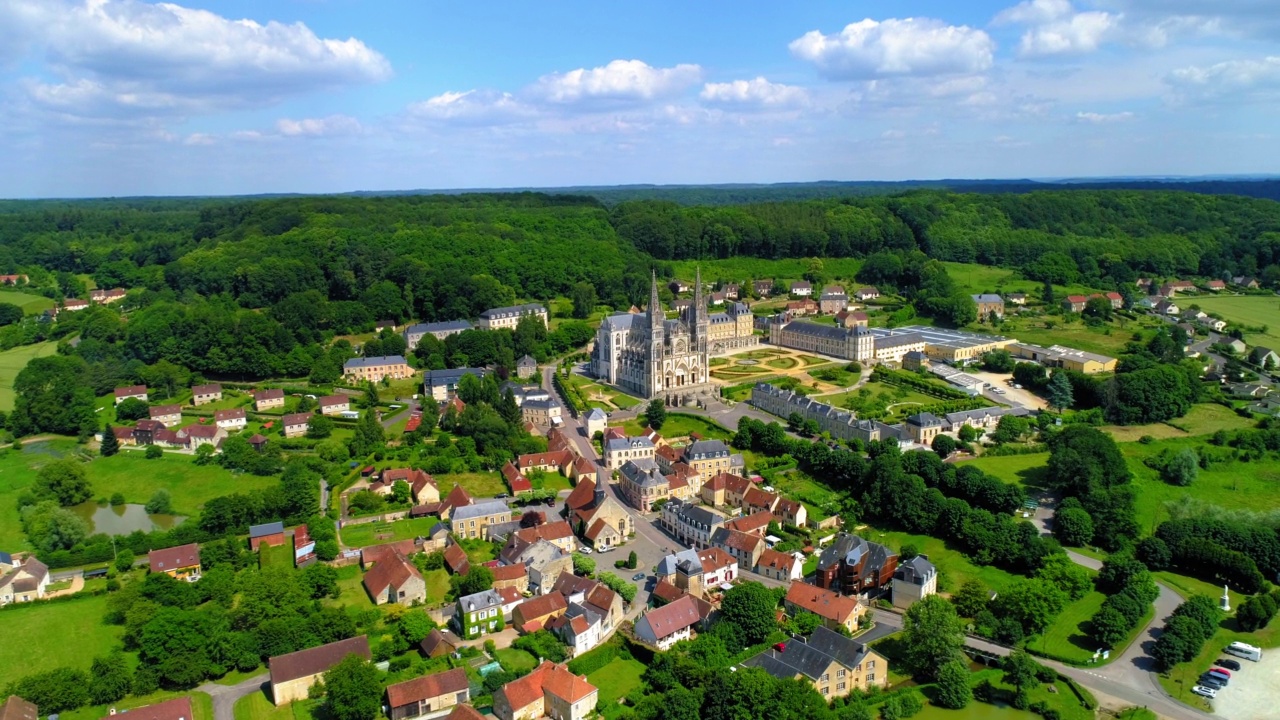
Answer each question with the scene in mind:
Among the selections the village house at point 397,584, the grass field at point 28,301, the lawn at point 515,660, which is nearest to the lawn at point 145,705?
the village house at point 397,584

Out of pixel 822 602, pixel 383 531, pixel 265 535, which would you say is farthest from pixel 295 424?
pixel 822 602

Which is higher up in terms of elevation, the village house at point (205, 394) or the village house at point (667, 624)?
the village house at point (205, 394)

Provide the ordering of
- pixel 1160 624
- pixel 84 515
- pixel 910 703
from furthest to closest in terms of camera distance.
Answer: pixel 84 515 → pixel 1160 624 → pixel 910 703

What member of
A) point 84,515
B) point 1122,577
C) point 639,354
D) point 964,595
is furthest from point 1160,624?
point 84,515

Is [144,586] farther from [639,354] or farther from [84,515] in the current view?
[639,354]

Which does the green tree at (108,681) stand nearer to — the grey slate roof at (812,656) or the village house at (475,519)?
the village house at (475,519)

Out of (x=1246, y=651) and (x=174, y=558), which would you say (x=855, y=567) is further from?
(x=174, y=558)
